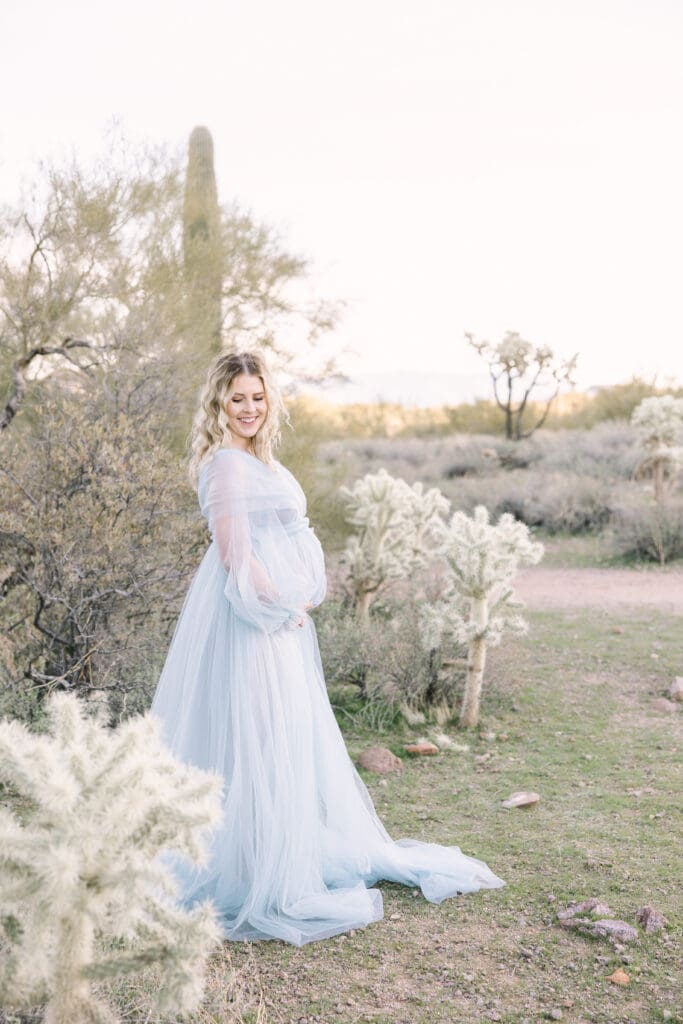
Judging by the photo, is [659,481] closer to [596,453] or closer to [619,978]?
[596,453]

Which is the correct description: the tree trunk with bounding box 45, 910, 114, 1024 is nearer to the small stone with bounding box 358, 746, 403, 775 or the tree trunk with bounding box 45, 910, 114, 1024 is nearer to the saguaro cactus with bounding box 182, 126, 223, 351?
the small stone with bounding box 358, 746, 403, 775

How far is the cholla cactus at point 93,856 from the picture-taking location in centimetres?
179

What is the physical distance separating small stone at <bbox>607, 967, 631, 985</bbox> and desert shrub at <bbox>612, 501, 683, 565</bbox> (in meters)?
9.03

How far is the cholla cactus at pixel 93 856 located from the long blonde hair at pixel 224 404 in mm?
1826

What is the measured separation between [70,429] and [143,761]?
3.41m

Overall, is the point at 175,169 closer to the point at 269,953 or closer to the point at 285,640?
the point at 285,640

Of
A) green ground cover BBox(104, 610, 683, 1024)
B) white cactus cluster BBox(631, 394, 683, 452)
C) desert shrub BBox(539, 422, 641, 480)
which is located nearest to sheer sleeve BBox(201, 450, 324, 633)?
green ground cover BBox(104, 610, 683, 1024)

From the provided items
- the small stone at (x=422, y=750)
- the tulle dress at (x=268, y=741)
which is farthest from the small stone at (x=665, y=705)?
the tulle dress at (x=268, y=741)

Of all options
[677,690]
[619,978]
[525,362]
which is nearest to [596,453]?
[525,362]

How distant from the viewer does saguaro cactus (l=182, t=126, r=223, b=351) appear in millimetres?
9719

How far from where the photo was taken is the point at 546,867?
391cm

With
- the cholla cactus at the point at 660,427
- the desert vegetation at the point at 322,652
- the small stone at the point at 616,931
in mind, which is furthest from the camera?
the cholla cactus at the point at 660,427

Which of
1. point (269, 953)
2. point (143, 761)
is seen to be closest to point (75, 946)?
point (143, 761)

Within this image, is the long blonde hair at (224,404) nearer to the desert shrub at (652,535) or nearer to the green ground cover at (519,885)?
the green ground cover at (519,885)
